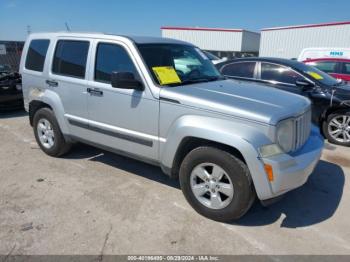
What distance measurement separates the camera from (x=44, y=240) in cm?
302

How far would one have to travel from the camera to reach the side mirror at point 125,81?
3.54 metres

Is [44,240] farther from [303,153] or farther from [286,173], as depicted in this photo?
[303,153]

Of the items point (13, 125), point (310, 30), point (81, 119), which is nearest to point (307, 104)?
point (81, 119)

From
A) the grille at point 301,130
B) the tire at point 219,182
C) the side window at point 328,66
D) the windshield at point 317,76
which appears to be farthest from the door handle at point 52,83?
the side window at point 328,66

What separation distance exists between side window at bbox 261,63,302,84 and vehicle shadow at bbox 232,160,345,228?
2392 millimetres

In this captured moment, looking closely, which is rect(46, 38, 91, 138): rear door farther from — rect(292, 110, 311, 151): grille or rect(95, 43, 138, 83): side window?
rect(292, 110, 311, 151): grille

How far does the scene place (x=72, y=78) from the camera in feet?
14.6

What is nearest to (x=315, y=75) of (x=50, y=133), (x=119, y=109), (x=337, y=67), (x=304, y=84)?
(x=304, y=84)

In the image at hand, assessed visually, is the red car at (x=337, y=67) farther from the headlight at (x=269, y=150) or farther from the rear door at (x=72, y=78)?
the rear door at (x=72, y=78)

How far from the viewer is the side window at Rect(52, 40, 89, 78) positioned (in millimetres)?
4340

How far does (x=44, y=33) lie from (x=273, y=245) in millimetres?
4461

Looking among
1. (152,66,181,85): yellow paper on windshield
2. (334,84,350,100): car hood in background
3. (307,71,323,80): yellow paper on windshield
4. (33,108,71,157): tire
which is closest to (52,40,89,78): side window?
(33,108,71,157): tire

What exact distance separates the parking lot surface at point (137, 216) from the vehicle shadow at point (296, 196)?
0.01 m

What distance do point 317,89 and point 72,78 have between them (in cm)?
446
